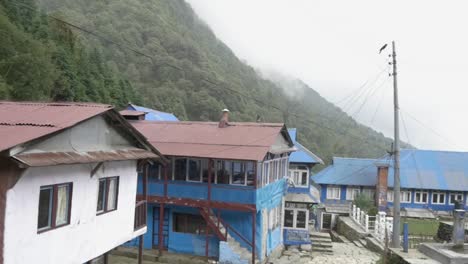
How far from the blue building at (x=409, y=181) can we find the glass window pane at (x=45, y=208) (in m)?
34.2

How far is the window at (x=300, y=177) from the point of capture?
2771 cm

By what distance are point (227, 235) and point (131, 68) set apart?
6564 cm

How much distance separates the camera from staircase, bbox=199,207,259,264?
18.9m

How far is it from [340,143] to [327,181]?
62090 mm

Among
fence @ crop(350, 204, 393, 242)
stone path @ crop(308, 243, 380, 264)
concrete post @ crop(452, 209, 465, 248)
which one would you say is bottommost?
stone path @ crop(308, 243, 380, 264)

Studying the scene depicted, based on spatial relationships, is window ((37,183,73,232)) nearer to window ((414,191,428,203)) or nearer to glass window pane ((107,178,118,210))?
glass window pane ((107,178,118,210))

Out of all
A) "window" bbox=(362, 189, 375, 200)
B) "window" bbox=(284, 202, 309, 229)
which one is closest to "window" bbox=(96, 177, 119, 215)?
"window" bbox=(284, 202, 309, 229)

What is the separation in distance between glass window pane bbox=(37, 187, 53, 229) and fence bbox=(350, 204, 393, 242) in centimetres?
1768

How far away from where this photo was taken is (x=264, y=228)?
20281 mm

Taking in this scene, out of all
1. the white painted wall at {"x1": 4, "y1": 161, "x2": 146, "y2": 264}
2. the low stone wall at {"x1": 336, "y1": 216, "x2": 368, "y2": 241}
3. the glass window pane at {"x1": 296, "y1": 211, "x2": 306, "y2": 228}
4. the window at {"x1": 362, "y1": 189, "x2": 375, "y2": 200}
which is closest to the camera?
the white painted wall at {"x1": 4, "y1": 161, "x2": 146, "y2": 264}

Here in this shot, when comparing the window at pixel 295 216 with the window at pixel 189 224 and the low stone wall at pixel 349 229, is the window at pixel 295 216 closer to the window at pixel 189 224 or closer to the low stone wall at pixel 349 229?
the low stone wall at pixel 349 229

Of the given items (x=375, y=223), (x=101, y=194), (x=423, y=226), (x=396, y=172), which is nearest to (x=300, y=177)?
(x=375, y=223)

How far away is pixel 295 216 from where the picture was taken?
24.3 meters

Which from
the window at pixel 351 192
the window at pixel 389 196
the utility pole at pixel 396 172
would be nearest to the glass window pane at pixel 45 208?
the utility pole at pixel 396 172
